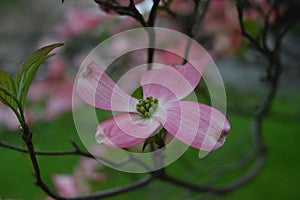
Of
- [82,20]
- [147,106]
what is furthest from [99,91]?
[82,20]

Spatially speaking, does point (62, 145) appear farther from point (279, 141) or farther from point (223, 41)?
point (223, 41)

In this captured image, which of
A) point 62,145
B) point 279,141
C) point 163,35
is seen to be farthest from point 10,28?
point 163,35

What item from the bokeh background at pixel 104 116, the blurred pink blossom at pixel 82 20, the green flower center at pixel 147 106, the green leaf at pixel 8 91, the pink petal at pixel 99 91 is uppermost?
the green leaf at pixel 8 91

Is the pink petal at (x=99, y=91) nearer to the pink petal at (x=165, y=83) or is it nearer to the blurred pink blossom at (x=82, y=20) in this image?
the pink petal at (x=165, y=83)

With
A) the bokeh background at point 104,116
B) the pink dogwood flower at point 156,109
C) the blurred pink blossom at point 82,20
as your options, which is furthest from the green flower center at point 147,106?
the blurred pink blossom at point 82,20

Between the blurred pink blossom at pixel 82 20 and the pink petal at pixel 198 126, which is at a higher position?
the pink petal at pixel 198 126

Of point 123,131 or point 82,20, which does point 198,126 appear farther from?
point 82,20

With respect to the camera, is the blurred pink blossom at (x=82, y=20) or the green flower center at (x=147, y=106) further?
the blurred pink blossom at (x=82, y=20)

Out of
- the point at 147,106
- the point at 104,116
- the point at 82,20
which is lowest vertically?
the point at 104,116
